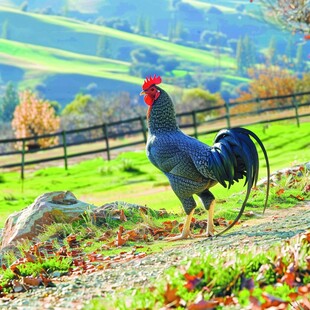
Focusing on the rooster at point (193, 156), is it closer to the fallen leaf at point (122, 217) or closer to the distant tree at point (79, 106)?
the fallen leaf at point (122, 217)

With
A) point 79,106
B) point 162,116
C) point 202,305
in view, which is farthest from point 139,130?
point 79,106

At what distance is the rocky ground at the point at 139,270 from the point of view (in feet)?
26.0

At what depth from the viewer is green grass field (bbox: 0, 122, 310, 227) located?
21.7m

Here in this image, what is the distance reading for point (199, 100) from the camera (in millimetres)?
97875

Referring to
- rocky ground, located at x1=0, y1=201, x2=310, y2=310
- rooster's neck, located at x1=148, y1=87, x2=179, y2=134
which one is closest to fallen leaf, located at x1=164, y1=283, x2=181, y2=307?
rocky ground, located at x1=0, y1=201, x2=310, y2=310

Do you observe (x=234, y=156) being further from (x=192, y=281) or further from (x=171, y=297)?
(x=171, y=297)

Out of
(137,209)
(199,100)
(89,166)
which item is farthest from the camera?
(199,100)

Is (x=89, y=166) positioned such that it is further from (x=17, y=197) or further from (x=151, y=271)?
(x=151, y=271)

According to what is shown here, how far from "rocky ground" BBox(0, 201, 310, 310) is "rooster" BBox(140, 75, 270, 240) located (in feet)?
1.61

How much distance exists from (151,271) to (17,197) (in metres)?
17.0

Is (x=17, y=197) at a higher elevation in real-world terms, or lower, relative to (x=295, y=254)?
lower

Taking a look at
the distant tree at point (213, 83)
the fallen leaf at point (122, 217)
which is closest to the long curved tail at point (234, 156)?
the fallen leaf at point (122, 217)

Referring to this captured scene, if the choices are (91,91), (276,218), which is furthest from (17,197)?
(91,91)

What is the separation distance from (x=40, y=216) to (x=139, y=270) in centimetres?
400
